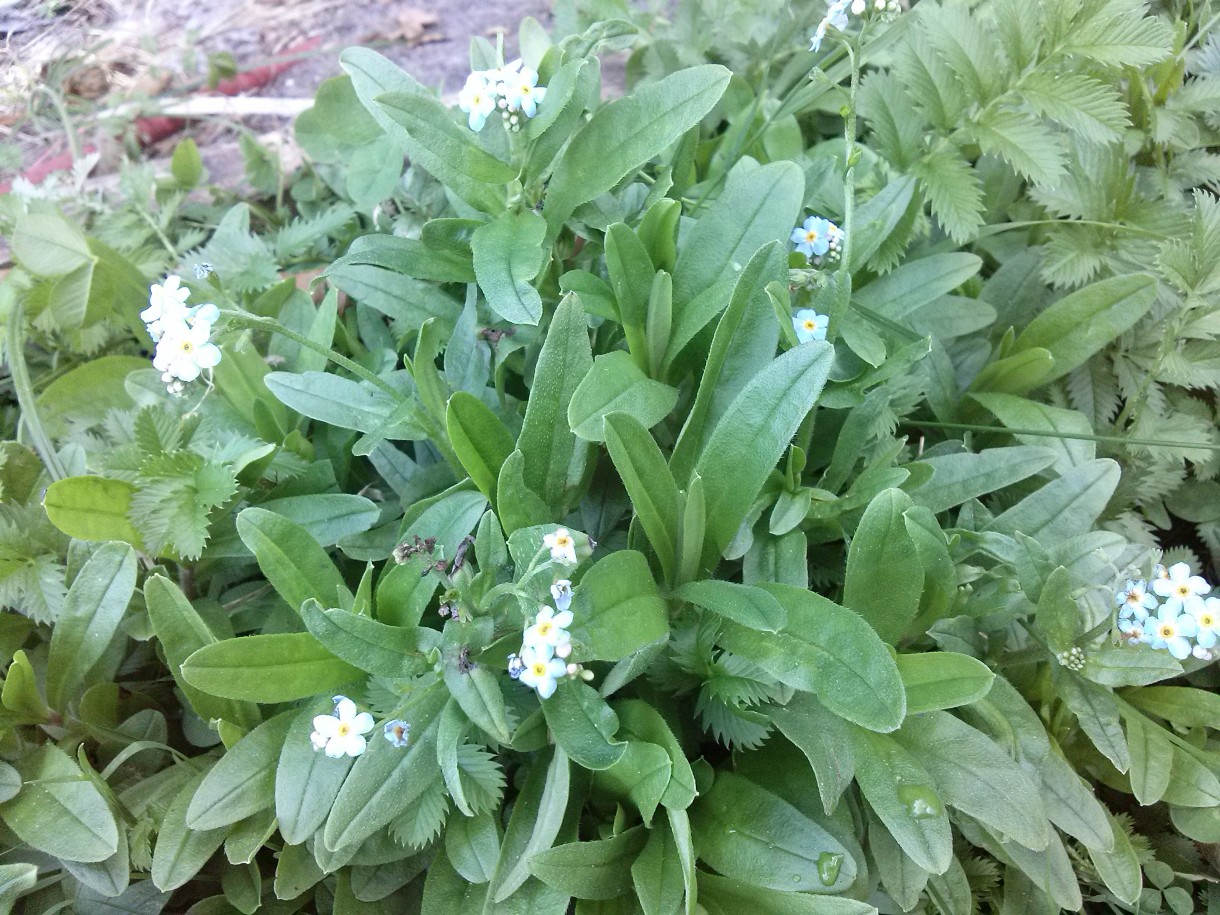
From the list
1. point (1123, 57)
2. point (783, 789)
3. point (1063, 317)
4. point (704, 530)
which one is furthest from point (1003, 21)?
point (783, 789)

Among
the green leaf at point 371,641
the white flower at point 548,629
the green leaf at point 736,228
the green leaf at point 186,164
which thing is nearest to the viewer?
the white flower at point 548,629

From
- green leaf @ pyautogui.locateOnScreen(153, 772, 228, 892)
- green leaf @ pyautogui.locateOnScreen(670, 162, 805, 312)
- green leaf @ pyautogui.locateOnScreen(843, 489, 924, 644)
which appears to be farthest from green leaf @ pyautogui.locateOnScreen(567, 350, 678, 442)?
green leaf @ pyautogui.locateOnScreen(153, 772, 228, 892)

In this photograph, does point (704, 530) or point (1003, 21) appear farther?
point (1003, 21)

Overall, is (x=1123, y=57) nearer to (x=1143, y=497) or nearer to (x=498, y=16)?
Answer: (x=1143, y=497)

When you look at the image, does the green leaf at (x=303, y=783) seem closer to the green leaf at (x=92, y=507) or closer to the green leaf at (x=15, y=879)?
the green leaf at (x=15, y=879)

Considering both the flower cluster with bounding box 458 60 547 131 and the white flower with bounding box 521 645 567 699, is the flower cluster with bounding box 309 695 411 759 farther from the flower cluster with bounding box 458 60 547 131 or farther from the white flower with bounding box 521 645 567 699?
the flower cluster with bounding box 458 60 547 131

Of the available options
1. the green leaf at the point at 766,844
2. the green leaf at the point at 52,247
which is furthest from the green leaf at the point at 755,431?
the green leaf at the point at 52,247
